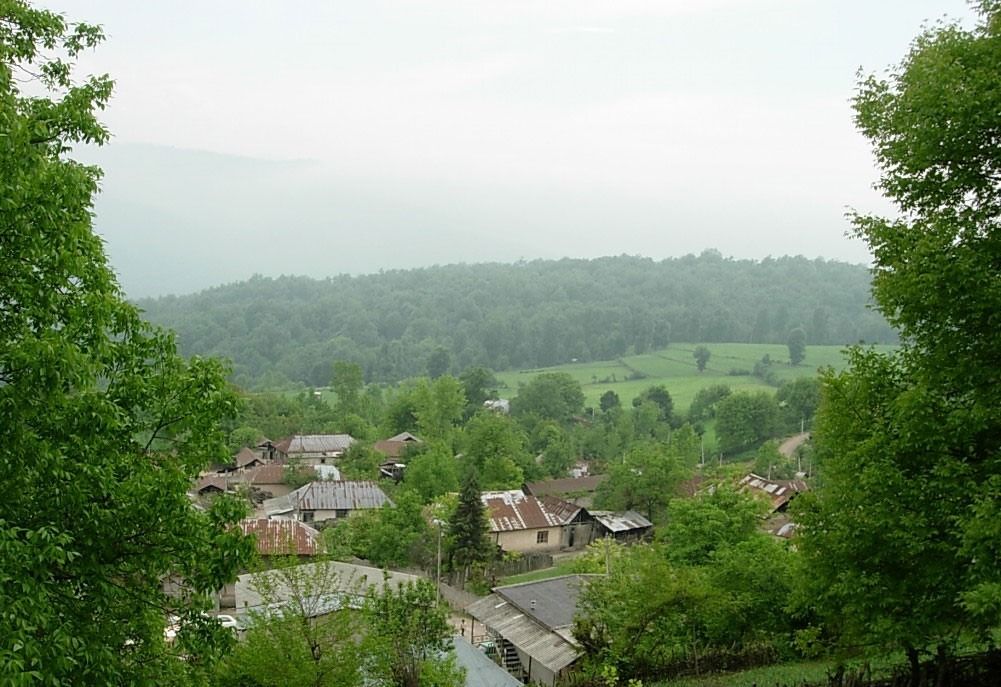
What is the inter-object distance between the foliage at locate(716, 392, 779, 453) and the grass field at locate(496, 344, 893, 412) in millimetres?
14298

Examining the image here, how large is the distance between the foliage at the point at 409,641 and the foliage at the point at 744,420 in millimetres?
55634

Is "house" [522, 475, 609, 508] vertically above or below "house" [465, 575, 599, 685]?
below

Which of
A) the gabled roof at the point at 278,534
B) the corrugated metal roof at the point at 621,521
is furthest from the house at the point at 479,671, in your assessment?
the corrugated metal roof at the point at 621,521

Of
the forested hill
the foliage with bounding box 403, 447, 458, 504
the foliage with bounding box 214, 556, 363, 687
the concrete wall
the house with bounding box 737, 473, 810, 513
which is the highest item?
the forested hill

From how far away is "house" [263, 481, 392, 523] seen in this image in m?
41.5

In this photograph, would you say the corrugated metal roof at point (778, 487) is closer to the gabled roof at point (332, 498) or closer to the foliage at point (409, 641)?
the gabled roof at point (332, 498)

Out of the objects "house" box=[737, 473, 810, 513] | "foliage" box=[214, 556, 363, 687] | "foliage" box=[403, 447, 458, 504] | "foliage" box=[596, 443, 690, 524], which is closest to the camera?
"foliage" box=[214, 556, 363, 687]

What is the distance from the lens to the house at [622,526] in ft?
138

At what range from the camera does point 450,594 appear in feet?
108

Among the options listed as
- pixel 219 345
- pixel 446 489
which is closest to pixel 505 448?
pixel 446 489

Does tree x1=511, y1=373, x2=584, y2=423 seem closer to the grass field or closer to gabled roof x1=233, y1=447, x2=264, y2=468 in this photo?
the grass field

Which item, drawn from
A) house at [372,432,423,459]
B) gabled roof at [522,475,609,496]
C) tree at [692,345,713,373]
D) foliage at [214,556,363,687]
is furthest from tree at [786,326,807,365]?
foliage at [214,556,363,687]

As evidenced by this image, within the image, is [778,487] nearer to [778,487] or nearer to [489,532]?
[778,487]

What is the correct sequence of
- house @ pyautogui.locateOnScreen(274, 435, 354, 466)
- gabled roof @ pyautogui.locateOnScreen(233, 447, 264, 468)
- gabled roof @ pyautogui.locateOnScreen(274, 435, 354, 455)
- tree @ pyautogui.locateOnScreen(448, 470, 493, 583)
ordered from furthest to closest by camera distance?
gabled roof @ pyautogui.locateOnScreen(233, 447, 264, 468), gabled roof @ pyautogui.locateOnScreen(274, 435, 354, 455), house @ pyautogui.locateOnScreen(274, 435, 354, 466), tree @ pyautogui.locateOnScreen(448, 470, 493, 583)
